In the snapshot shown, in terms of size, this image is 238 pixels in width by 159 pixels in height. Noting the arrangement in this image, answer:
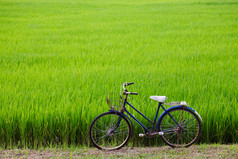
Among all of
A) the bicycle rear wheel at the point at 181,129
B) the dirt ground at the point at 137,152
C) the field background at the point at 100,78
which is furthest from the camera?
the field background at the point at 100,78

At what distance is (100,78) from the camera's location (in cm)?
491

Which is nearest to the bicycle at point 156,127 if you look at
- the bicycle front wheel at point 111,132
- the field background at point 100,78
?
the bicycle front wheel at point 111,132

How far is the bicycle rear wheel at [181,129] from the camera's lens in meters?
2.86

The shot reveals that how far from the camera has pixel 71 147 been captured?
297 cm

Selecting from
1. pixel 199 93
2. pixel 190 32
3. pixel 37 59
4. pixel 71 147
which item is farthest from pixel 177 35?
pixel 71 147

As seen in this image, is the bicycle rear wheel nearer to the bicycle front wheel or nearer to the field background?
the field background

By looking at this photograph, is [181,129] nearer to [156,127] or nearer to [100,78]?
[156,127]

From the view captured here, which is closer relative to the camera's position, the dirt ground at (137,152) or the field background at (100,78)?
the dirt ground at (137,152)

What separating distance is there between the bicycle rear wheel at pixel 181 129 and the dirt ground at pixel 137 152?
0.36 feet

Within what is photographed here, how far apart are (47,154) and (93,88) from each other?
1.66 meters

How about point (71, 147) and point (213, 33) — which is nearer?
point (71, 147)

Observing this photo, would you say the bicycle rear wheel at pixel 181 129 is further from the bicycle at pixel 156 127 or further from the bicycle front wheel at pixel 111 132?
the bicycle front wheel at pixel 111 132

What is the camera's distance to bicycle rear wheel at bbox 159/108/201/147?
113 inches

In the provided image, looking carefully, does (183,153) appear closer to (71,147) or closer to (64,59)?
(71,147)
